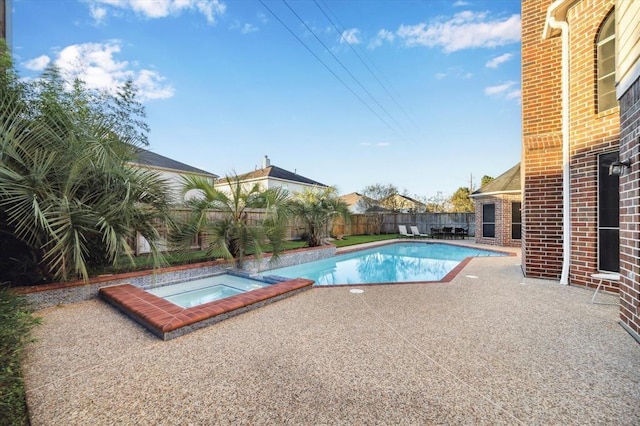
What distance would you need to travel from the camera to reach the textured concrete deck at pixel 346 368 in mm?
2102

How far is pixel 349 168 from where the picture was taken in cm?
2494

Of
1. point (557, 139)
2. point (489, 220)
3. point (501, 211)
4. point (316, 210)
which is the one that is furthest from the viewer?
point (489, 220)

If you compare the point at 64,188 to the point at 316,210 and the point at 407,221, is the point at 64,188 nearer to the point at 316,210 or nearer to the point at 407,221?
the point at 316,210

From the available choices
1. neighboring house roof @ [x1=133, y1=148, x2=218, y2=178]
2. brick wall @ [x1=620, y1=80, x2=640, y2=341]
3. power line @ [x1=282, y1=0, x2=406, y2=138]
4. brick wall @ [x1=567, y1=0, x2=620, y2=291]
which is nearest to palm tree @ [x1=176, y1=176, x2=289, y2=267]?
brick wall @ [x1=620, y1=80, x2=640, y2=341]

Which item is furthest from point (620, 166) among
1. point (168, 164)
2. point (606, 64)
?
point (168, 164)

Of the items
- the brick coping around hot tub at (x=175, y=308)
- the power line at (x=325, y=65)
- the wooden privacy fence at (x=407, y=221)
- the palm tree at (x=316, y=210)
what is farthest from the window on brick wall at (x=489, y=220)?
the brick coping around hot tub at (x=175, y=308)

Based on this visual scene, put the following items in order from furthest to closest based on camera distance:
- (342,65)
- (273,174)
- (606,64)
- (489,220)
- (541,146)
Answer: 1. (273,174)
2. (489,220)
3. (342,65)
4. (541,146)
5. (606,64)

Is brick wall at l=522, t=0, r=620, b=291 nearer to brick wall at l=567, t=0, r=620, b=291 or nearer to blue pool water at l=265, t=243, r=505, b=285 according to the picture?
brick wall at l=567, t=0, r=620, b=291

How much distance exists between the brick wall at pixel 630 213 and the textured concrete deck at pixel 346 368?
14.3 inches

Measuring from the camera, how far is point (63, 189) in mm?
4449

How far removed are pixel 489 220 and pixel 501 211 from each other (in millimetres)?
1144

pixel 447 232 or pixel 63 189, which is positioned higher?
pixel 63 189

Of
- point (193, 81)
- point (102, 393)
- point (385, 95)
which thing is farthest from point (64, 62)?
point (385, 95)

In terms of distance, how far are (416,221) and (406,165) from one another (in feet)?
18.5
